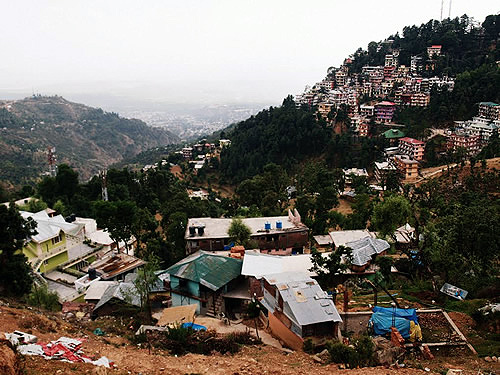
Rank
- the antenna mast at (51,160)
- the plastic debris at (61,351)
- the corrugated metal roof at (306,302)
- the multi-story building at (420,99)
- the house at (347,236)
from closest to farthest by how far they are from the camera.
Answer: the plastic debris at (61,351) < the corrugated metal roof at (306,302) < the house at (347,236) < the antenna mast at (51,160) < the multi-story building at (420,99)

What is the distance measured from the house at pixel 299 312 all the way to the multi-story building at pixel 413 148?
40.6m

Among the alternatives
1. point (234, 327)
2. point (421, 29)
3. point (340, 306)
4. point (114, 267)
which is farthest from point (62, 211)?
point (421, 29)

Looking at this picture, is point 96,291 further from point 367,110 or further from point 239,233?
point 367,110

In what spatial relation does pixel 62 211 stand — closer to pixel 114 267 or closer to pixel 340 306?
pixel 114 267

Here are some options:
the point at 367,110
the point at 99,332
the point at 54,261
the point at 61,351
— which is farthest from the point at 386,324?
the point at 367,110

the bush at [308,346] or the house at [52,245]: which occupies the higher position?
the bush at [308,346]

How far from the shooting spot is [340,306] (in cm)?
1349

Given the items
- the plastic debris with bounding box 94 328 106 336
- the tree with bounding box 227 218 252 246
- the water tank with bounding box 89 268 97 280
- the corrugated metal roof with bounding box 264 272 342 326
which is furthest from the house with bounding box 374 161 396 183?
the plastic debris with bounding box 94 328 106 336

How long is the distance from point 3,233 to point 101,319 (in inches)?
223

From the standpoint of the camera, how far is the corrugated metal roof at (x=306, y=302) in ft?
35.0

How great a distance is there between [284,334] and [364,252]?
6575mm

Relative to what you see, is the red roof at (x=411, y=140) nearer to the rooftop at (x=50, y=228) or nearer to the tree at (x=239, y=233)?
the tree at (x=239, y=233)

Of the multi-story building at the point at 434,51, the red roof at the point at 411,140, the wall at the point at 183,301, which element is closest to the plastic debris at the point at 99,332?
the wall at the point at 183,301

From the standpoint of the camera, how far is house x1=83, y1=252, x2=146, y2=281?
19422 mm
